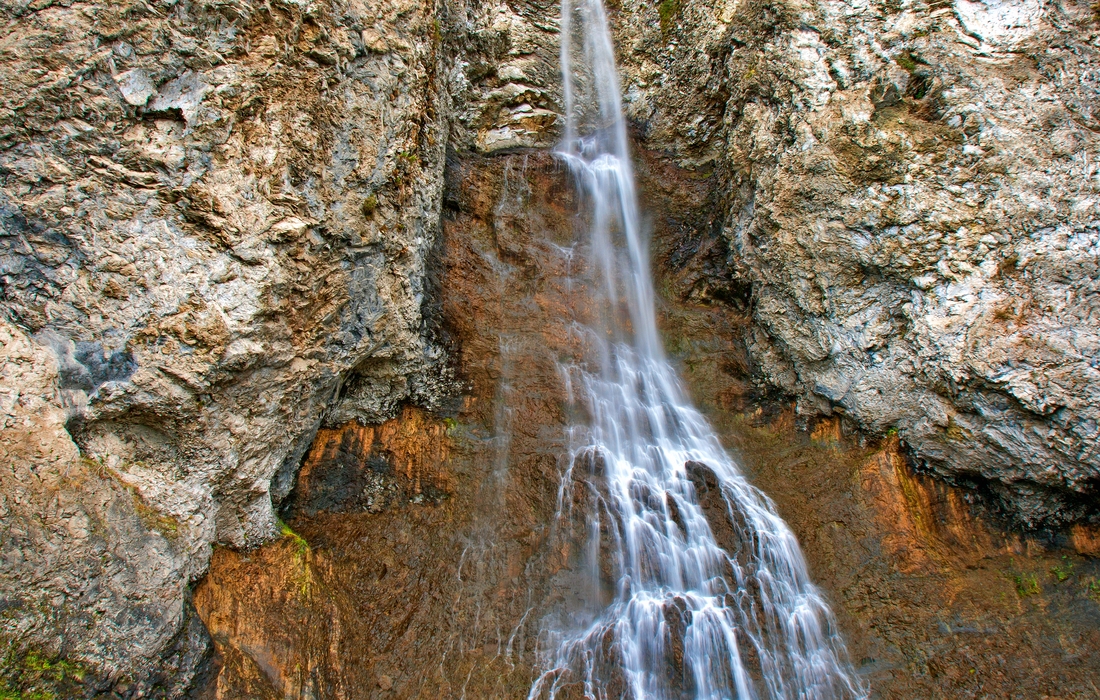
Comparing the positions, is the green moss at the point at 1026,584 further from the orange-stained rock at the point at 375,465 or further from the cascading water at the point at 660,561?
the orange-stained rock at the point at 375,465

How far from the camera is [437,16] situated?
751 centimetres

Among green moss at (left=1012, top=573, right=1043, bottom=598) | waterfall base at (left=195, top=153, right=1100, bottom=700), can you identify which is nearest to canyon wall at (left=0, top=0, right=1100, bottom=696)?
waterfall base at (left=195, top=153, right=1100, bottom=700)

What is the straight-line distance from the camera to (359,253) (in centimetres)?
601

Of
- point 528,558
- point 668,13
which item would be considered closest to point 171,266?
point 528,558

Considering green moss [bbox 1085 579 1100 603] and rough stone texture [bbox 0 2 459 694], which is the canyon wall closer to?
rough stone texture [bbox 0 2 459 694]

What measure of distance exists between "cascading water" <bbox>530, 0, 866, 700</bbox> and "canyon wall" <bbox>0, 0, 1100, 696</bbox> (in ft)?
5.60

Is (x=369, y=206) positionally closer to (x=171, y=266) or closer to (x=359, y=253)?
(x=359, y=253)

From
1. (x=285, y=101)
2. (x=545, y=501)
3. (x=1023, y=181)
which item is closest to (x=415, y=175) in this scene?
(x=285, y=101)

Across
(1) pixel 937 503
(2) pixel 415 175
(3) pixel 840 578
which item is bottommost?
(3) pixel 840 578

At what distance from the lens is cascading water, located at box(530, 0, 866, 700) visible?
5297 millimetres

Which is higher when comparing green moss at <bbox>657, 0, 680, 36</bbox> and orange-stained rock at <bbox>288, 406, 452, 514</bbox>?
green moss at <bbox>657, 0, 680, 36</bbox>

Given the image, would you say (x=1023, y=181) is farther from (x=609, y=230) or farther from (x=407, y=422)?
(x=407, y=422)

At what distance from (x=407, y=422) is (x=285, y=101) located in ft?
13.4

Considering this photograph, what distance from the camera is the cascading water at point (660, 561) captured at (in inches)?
209
